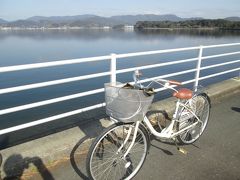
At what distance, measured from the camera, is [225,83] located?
6.77 meters

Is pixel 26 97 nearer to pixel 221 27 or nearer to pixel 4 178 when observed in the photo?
pixel 4 178

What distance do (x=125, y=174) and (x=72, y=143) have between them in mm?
837

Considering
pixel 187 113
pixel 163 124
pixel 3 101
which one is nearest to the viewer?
pixel 187 113

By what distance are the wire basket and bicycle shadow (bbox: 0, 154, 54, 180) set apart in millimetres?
1186

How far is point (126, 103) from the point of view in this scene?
241 cm

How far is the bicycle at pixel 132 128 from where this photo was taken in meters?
2.46

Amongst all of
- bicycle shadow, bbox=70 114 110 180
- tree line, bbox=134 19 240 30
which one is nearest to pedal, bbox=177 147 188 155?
bicycle shadow, bbox=70 114 110 180

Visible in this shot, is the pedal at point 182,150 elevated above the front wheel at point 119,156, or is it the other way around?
the front wheel at point 119,156

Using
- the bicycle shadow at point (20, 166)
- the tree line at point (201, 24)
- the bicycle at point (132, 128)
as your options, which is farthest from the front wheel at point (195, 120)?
the tree line at point (201, 24)

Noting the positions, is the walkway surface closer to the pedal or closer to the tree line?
the pedal

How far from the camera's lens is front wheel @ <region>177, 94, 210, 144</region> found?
3.63 m

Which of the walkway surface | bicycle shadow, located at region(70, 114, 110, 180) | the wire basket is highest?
the wire basket

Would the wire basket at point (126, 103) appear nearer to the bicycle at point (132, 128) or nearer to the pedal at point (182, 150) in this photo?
the bicycle at point (132, 128)

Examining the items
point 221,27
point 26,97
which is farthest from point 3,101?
point 221,27
